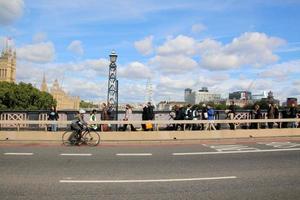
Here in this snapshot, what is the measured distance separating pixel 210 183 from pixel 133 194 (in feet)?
7.02

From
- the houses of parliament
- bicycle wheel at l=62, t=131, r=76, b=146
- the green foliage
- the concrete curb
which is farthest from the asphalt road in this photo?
the houses of parliament

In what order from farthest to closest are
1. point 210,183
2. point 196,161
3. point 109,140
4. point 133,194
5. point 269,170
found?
1. point 109,140
2. point 196,161
3. point 269,170
4. point 210,183
5. point 133,194

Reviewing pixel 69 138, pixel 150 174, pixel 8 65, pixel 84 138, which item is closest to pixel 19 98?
pixel 8 65

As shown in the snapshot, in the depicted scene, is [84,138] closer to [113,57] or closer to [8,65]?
[113,57]

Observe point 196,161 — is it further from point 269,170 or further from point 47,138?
point 47,138

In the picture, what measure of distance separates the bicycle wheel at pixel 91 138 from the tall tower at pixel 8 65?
14986 cm

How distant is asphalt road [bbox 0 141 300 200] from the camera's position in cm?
920

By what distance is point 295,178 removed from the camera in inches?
434

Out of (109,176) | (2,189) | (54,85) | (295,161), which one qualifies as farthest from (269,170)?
(54,85)

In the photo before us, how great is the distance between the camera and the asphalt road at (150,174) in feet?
30.2

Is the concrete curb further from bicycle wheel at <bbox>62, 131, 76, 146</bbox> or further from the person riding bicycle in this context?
the person riding bicycle

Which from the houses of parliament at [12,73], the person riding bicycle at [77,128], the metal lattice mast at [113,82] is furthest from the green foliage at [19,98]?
the person riding bicycle at [77,128]

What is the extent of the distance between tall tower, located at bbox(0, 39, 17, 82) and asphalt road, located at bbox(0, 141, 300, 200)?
153201 mm

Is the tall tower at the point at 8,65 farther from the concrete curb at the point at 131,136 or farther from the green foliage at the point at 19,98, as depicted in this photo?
the concrete curb at the point at 131,136
